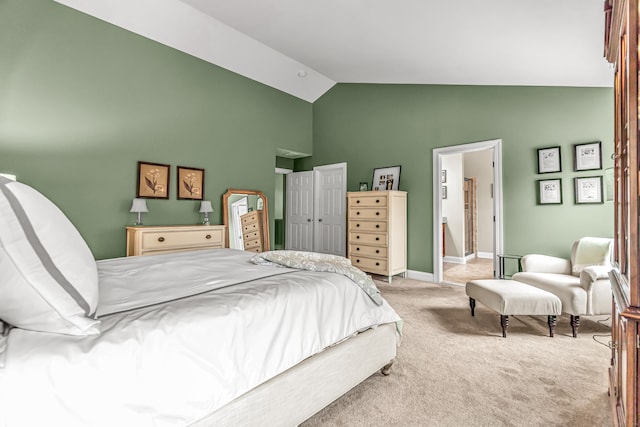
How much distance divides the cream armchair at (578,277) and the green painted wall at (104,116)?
13.3ft

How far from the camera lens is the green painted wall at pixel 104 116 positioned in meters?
3.06

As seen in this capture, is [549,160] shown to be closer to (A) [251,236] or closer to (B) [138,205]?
(A) [251,236]

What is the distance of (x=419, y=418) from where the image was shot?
60.3 inches

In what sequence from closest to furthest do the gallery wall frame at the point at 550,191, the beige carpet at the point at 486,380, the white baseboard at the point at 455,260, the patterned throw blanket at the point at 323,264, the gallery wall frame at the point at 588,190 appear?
the beige carpet at the point at 486,380, the patterned throw blanket at the point at 323,264, the gallery wall frame at the point at 588,190, the gallery wall frame at the point at 550,191, the white baseboard at the point at 455,260

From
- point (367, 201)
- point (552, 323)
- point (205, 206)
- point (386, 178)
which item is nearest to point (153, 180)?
point (205, 206)

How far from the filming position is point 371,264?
4.69 m

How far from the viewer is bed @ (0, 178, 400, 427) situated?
2.59 ft

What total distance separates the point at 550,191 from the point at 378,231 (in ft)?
6.99

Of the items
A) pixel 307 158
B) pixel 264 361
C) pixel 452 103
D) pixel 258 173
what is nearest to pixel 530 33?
pixel 452 103

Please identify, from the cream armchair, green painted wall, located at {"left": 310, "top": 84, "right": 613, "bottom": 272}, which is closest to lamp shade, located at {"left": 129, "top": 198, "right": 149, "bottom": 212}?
green painted wall, located at {"left": 310, "top": 84, "right": 613, "bottom": 272}

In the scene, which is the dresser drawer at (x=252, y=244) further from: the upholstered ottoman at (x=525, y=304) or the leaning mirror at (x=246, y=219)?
the upholstered ottoman at (x=525, y=304)

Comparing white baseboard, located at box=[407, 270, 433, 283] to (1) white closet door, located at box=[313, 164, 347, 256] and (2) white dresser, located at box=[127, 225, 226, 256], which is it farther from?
(2) white dresser, located at box=[127, 225, 226, 256]

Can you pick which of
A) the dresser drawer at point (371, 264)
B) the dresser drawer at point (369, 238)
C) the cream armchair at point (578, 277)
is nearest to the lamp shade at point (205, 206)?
the dresser drawer at point (369, 238)

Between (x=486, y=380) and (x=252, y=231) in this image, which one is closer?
(x=486, y=380)
